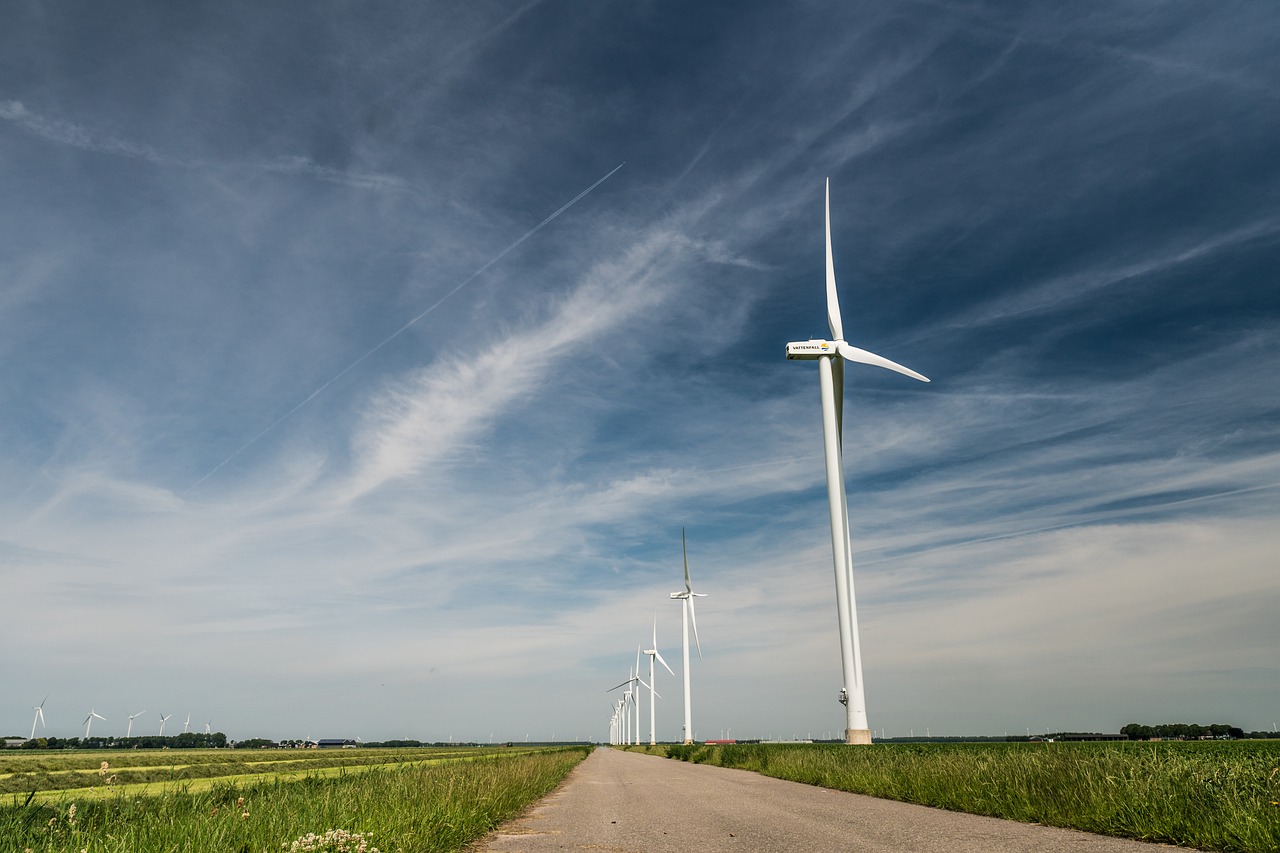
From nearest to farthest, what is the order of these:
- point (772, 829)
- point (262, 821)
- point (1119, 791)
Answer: point (262, 821), point (1119, 791), point (772, 829)

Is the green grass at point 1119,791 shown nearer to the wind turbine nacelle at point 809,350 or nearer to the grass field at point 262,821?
the grass field at point 262,821

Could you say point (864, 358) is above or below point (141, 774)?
above

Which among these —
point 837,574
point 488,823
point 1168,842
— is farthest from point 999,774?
point 837,574

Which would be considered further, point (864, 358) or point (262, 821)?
point (864, 358)

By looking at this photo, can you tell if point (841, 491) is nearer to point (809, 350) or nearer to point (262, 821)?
point (809, 350)

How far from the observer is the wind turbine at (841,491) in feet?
126

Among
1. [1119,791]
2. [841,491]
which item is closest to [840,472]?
[841,491]

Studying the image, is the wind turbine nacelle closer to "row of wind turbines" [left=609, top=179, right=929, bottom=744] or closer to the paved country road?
"row of wind turbines" [left=609, top=179, right=929, bottom=744]

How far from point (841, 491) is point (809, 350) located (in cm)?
1019

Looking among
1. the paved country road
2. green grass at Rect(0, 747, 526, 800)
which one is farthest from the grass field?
the paved country road

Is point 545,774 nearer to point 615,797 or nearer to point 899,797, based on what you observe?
point 615,797

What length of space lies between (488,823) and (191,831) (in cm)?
736

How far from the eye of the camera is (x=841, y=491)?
40.4 metres

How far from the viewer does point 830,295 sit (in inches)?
→ 1914
